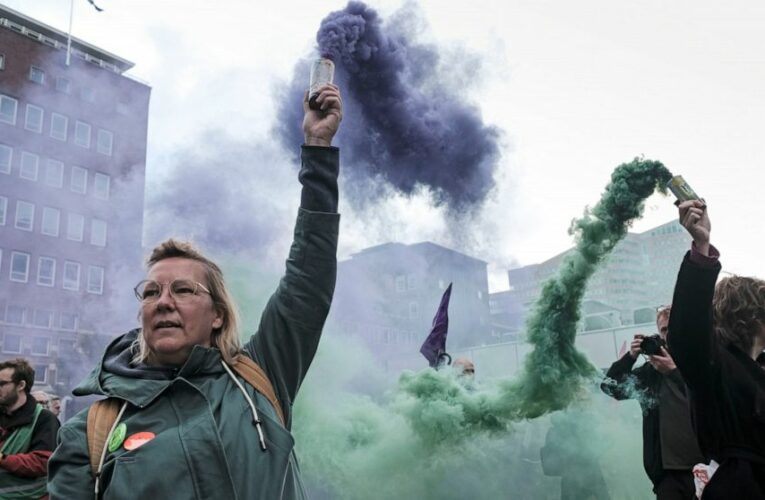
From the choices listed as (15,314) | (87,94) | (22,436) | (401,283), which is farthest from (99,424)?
(15,314)

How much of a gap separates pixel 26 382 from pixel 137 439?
3.38 metres

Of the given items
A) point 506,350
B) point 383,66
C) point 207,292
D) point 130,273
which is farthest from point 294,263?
point 130,273

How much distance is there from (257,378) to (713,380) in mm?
1615

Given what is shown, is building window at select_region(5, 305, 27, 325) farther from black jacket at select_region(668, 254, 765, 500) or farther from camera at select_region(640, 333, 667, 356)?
black jacket at select_region(668, 254, 765, 500)

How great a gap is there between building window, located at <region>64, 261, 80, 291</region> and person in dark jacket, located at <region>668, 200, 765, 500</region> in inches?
927

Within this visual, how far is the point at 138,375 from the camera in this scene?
1.70m

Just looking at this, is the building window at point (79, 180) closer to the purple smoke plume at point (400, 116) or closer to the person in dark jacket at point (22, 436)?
the purple smoke plume at point (400, 116)

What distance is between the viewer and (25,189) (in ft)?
65.8

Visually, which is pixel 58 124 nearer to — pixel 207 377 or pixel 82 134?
pixel 82 134

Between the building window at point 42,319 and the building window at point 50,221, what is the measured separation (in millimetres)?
2874

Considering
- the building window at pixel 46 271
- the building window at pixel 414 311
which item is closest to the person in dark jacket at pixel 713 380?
the building window at pixel 414 311

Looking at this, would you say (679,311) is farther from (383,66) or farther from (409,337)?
(409,337)

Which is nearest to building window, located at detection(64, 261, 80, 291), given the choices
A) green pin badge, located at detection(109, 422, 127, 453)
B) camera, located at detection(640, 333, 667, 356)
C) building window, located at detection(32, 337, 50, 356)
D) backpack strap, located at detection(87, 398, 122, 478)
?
A: building window, located at detection(32, 337, 50, 356)

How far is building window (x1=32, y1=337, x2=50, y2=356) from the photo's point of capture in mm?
21328
